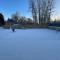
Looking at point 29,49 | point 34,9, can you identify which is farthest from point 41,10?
point 29,49

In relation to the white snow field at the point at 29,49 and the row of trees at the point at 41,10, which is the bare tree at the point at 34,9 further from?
the white snow field at the point at 29,49

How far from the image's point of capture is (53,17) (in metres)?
3.62

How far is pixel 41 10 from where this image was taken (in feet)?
11.9

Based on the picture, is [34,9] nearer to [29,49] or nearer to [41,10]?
[41,10]

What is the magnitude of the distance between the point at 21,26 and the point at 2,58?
2881 mm

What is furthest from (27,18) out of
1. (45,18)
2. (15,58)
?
(15,58)

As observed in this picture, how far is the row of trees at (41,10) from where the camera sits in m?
3.59

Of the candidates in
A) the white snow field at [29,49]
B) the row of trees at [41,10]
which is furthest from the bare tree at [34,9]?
the white snow field at [29,49]

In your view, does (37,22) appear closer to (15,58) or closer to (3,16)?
(3,16)

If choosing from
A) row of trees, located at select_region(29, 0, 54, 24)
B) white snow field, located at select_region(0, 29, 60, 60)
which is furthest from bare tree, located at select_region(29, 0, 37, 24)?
white snow field, located at select_region(0, 29, 60, 60)

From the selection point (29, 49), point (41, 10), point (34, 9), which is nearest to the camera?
point (29, 49)

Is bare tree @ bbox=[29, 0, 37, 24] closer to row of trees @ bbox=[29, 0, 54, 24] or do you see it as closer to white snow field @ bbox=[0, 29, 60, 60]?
row of trees @ bbox=[29, 0, 54, 24]

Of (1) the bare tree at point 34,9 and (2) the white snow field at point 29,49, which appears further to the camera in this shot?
(1) the bare tree at point 34,9

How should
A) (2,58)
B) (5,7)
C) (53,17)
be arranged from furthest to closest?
(5,7), (53,17), (2,58)
